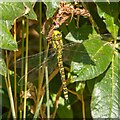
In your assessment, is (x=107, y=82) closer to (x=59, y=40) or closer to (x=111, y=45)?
(x=111, y=45)

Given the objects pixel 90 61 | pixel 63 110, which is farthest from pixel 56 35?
pixel 63 110

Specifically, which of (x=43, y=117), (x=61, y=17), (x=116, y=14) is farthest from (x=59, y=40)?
(x=43, y=117)

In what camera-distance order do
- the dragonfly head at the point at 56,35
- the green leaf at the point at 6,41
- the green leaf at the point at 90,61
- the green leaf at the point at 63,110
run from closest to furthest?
the green leaf at the point at 6,41, the green leaf at the point at 90,61, the dragonfly head at the point at 56,35, the green leaf at the point at 63,110

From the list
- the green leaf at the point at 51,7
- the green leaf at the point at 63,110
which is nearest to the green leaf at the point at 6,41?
the green leaf at the point at 51,7

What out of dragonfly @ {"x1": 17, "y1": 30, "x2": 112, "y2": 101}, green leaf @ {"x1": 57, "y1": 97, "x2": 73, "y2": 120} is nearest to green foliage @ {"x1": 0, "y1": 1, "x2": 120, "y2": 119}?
dragonfly @ {"x1": 17, "y1": 30, "x2": 112, "y2": 101}

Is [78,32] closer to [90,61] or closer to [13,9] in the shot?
[90,61]

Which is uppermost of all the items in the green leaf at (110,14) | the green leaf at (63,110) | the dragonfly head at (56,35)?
the green leaf at (110,14)

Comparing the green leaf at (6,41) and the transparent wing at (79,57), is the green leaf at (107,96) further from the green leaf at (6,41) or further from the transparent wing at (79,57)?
the green leaf at (6,41)

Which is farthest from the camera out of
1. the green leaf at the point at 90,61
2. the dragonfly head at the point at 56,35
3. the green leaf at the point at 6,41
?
the dragonfly head at the point at 56,35
